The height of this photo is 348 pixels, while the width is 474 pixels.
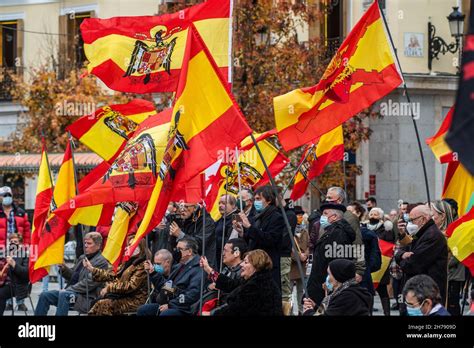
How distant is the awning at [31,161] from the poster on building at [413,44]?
7.68 meters

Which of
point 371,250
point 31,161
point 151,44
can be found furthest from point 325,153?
point 31,161

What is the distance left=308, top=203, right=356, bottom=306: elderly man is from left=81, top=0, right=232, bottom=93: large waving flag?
86.8 inches

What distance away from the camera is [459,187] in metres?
14.8

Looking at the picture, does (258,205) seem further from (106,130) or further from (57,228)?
(57,228)

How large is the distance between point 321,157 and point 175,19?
9.39 ft

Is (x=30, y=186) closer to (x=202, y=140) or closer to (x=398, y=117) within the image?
(x=398, y=117)

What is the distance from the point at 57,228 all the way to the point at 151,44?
2.37 m

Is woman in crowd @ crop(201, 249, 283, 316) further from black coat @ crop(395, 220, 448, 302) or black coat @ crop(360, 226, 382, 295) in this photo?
black coat @ crop(360, 226, 382, 295)

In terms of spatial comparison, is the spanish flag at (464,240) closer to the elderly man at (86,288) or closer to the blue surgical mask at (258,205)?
the blue surgical mask at (258,205)

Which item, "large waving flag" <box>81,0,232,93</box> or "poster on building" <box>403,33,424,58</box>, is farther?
"poster on building" <box>403,33,424,58</box>

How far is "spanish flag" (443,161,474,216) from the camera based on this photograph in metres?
14.6

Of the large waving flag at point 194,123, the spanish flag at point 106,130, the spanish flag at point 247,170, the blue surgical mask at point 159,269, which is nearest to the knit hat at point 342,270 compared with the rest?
the large waving flag at point 194,123

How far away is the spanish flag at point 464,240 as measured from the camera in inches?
479

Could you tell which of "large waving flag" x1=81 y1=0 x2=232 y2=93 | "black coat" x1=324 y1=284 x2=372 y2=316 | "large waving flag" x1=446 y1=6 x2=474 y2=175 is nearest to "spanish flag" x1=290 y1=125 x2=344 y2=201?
"large waving flag" x1=81 y1=0 x2=232 y2=93
